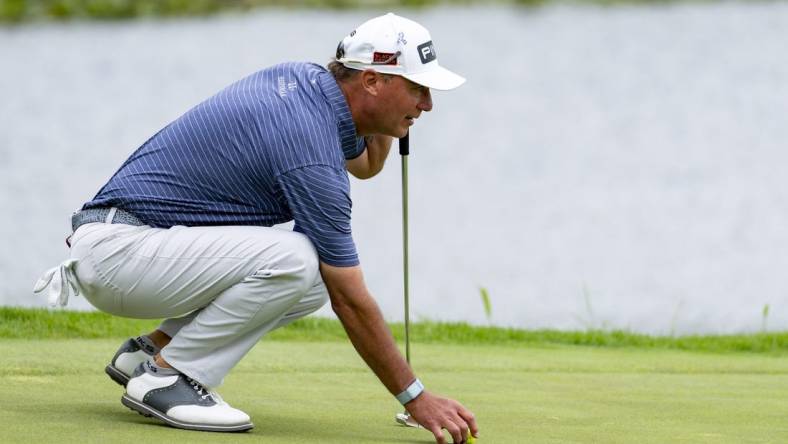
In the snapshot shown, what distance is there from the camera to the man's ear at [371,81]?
3.32 meters

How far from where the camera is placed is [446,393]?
14.0ft

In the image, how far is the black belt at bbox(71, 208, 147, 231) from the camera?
3408 millimetres

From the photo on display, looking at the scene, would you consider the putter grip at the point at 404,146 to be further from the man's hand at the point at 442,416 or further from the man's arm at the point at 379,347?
the man's hand at the point at 442,416

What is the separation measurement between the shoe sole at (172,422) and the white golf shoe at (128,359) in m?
0.23

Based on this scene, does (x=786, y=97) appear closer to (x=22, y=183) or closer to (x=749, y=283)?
(x=749, y=283)

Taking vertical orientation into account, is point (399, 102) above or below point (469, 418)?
above

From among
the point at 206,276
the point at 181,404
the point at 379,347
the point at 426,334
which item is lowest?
the point at 426,334

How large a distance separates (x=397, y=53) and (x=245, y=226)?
57 cm

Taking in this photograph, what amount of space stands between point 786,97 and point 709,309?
9.26 metres

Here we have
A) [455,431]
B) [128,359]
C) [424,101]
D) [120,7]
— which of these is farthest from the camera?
[120,7]

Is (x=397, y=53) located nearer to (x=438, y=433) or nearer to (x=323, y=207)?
(x=323, y=207)

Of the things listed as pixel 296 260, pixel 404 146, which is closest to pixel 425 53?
pixel 404 146

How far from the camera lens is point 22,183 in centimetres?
1571

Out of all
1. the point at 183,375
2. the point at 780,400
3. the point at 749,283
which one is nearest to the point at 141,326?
the point at 183,375
